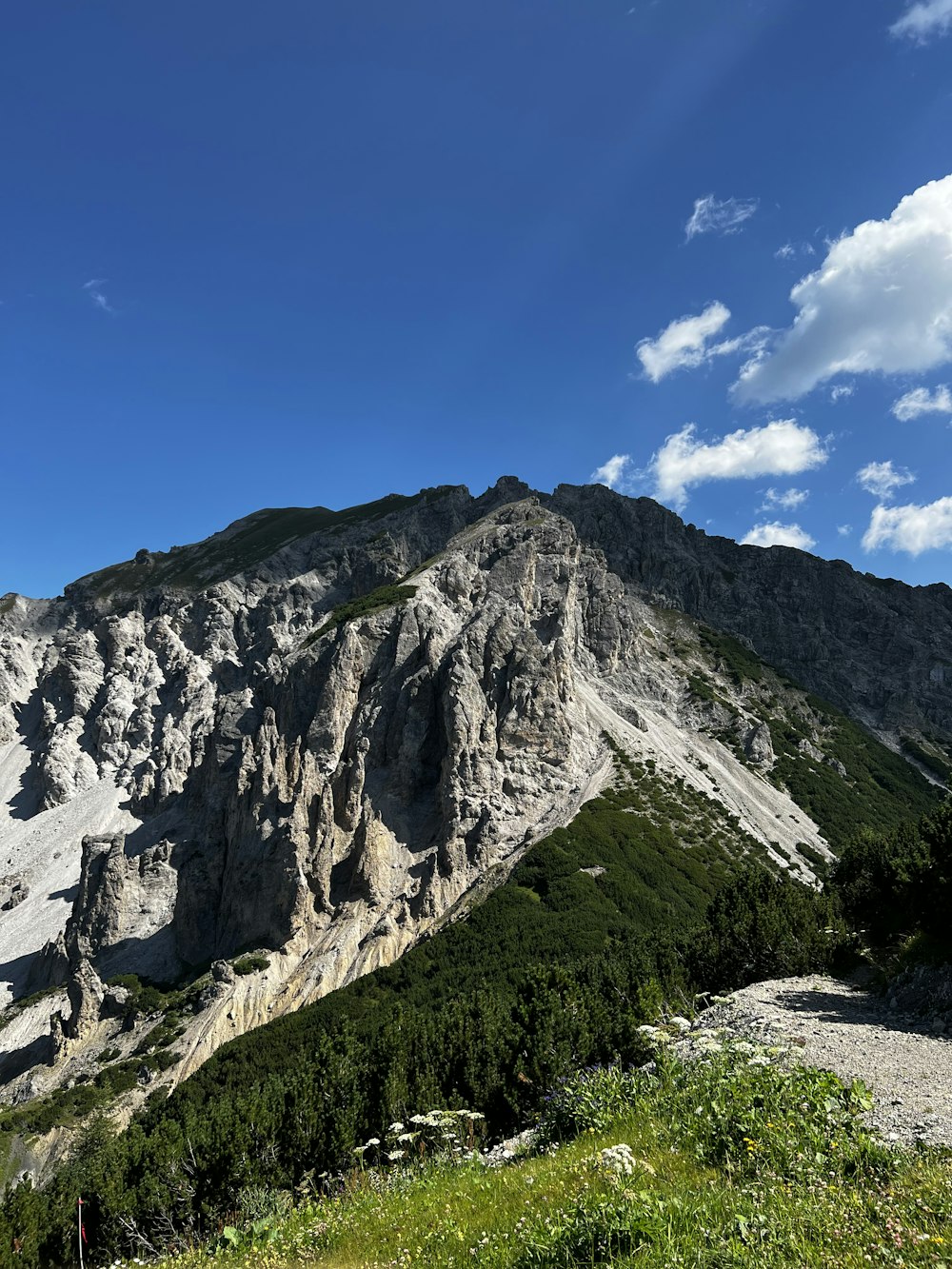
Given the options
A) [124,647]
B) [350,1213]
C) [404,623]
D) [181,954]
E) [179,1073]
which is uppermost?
[124,647]

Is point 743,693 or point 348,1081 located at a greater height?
point 743,693

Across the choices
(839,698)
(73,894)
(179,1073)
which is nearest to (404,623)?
(179,1073)

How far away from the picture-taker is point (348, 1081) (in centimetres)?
2998

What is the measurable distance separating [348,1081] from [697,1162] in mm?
27243

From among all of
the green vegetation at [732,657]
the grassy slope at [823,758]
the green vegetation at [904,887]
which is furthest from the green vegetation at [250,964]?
the green vegetation at [732,657]

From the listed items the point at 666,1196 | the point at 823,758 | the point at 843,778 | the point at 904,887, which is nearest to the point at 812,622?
the point at 823,758

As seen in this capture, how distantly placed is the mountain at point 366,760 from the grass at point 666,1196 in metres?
72.0

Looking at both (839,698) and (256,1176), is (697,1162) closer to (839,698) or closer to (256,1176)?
(256,1176)

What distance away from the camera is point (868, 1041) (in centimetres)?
1827

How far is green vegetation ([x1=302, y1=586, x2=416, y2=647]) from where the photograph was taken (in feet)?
393

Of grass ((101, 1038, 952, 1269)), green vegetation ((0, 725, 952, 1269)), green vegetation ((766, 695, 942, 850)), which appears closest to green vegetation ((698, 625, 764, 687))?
green vegetation ((766, 695, 942, 850))

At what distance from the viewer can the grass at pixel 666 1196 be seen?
5590mm

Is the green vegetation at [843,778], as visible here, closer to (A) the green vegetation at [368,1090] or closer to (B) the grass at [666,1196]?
(A) the green vegetation at [368,1090]

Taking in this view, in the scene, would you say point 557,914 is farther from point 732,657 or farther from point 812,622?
point 812,622
